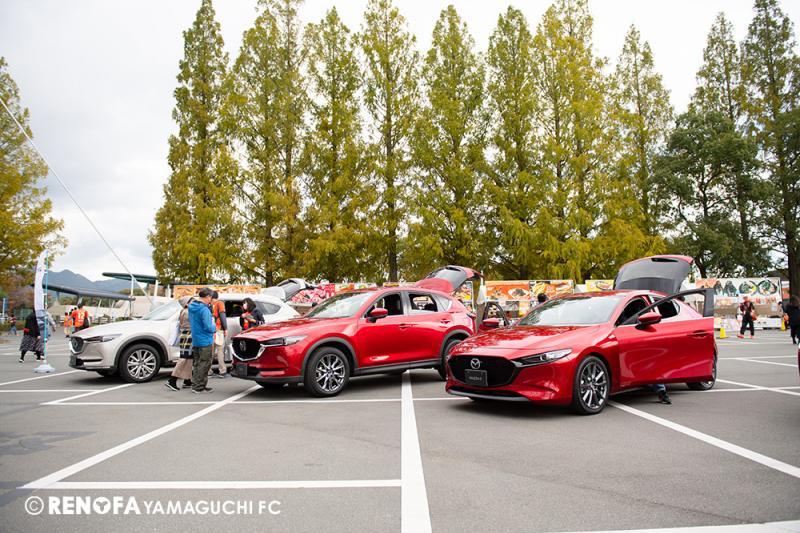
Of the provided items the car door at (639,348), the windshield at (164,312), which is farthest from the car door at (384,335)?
the windshield at (164,312)

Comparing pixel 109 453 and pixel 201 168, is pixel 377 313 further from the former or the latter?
pixel 201 168

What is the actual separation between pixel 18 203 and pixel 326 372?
30.1 meters

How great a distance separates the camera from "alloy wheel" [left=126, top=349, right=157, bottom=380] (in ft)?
38.4

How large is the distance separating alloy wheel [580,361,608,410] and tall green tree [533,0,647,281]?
2013cm

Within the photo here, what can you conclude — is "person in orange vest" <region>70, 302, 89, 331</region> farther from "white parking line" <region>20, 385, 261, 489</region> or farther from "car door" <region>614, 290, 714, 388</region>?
"car door" <region>614, 290, 714, 388</region>

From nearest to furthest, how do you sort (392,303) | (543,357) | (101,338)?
(543,357) < (392,303) < (101,338)

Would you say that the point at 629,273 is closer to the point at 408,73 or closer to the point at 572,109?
the point at 572,109

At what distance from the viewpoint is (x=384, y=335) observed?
9.98m

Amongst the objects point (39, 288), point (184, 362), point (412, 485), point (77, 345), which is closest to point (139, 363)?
point (77, 345)

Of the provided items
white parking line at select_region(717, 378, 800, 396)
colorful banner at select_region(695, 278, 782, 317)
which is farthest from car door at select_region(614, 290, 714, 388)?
colorful banner at select_region(695, 278, 782, 317)

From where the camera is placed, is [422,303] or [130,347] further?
[130,347]

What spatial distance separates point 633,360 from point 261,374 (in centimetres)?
544

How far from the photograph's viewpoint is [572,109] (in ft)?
93.0

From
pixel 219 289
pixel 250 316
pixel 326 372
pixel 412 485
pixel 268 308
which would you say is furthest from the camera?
pixel 219 289
